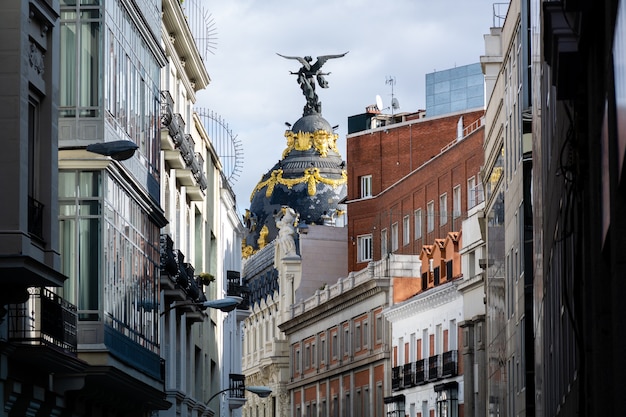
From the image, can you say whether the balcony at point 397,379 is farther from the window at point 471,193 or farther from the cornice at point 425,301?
the window at point 471,193

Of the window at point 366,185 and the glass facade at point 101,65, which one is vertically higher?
the window at point 366,185

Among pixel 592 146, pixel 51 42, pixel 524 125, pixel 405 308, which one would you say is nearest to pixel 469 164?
pixel 405 308

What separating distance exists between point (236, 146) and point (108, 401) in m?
32.5

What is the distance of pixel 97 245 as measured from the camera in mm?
33188

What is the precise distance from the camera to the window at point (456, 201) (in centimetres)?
8919

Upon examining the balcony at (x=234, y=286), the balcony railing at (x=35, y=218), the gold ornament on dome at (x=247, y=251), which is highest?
the gold ornament on dome at (x=247, y=251)

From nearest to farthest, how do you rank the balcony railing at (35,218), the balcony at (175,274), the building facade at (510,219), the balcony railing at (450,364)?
the balcony railing at (35,218)
the balcony at (175,274)
the building facade at (510,219)
the balcony railing at (450,364)

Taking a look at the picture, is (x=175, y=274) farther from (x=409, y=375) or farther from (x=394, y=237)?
(x=394, y=237)

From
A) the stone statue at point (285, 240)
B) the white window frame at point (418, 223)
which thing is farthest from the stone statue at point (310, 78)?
the white window frame at point (418, 223)

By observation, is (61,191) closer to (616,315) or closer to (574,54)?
(574,54)

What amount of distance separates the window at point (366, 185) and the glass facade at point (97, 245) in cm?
7231

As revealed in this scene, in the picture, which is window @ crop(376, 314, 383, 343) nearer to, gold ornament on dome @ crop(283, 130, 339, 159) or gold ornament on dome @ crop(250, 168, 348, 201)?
gold ornament on dome @ crop(250, 168, 348, 201)

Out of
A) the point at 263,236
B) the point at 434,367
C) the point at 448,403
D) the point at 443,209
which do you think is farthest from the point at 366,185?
the point at 263,236

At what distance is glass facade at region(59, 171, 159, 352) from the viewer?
108ft
